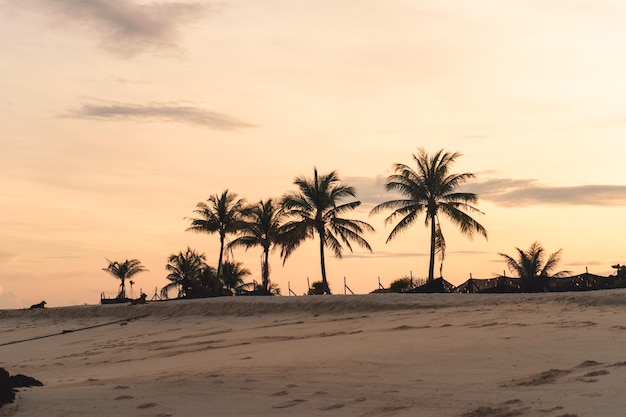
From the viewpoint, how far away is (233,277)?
2559 inches

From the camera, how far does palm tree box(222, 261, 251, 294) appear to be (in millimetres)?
64125

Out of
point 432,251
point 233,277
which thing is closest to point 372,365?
point 432,251

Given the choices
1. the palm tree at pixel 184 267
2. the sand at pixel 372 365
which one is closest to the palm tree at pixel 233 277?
the palm tree at pixel 184 267

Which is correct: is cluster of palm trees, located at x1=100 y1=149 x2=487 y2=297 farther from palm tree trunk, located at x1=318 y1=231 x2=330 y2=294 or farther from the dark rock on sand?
the dark rock on sand

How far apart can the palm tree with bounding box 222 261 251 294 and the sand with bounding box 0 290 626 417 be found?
38.2m

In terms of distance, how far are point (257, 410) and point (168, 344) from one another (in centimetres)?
1238

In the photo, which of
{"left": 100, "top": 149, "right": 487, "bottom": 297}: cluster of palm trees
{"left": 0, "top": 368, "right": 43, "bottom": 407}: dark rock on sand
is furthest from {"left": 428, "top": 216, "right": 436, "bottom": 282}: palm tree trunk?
{"left": 0, "top": 368, "right": 43, "bottom": 407}: dark rock on sand

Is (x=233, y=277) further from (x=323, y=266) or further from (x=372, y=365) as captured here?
(x=372, y=365)

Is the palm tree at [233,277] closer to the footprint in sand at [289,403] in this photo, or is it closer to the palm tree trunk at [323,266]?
the palm tree trunk at [323,266]

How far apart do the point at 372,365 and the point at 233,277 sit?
53101mm

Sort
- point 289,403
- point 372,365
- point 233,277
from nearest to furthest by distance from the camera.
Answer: point 289,403 < point 372,365 < point 233,277

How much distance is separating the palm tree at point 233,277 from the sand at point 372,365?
38153mm

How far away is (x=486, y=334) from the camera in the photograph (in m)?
15.2

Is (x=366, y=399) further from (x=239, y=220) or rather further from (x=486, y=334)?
(x=239, y=220)
